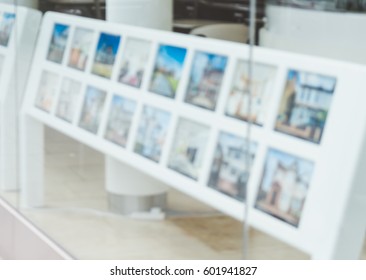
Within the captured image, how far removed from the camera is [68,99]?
2.97 m

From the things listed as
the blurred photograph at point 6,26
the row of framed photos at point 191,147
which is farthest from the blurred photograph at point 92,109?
the blurred photograph at point 6,26

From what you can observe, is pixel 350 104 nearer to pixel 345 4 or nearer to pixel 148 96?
pixel 345 4

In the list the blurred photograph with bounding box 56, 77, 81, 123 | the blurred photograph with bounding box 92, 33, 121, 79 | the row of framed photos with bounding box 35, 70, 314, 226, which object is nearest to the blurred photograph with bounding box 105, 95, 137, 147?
the row of framed photos with bounding box 35, 70, 314, 226

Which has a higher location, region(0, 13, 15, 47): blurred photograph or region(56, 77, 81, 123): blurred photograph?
region(0, 13, 15, 47): blurred photograph

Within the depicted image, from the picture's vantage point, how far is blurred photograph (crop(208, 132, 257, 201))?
6.41ft

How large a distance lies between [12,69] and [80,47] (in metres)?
0.63

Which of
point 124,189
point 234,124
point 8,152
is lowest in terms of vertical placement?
point 8,152

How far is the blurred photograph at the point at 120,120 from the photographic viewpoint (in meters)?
2.56

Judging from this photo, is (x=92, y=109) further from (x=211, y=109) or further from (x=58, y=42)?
(x=211, y=109)

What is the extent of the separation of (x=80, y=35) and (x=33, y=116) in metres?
0.53

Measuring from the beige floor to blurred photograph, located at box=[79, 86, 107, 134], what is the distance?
0.32 feet

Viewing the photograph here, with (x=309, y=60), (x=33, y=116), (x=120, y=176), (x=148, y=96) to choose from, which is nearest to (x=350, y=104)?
(x=309, y=60)

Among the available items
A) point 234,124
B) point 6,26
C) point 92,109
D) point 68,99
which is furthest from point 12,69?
point 234,124

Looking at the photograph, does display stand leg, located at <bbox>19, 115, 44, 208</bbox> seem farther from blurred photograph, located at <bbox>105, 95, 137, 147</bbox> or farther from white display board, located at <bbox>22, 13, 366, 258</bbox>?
blurred photograph, located at <bbox>105, 95, 137, 147</bbox>
